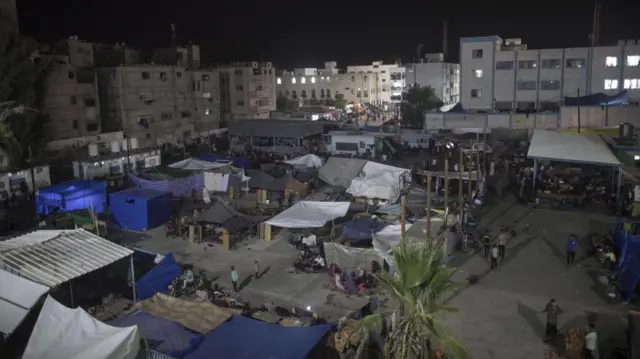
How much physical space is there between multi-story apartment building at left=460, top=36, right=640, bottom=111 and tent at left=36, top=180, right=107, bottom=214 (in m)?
38.0

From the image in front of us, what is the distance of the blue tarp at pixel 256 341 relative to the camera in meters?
10.3

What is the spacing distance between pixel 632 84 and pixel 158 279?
47.6 m

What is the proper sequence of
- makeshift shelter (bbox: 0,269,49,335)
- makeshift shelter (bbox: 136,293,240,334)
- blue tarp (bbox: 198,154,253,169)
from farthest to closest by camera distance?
blue tarp (bbox: 198,154,253,169)
makeshift shelter (bbox: 136,293,240,334)
makeshift shelter (bbox: 0,269,49,335)

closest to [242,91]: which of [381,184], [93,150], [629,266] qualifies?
[93,150]

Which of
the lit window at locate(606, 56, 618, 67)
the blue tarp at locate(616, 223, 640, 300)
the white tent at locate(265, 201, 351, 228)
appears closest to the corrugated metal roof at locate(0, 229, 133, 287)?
the white tent at locate(265, 201, 351, 228)

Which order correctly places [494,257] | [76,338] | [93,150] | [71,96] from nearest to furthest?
[76,338], [494,257], [93,150], [71,96]

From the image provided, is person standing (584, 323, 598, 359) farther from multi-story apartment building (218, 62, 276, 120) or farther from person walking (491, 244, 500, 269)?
multi-story apartment building (218, 62, 276, 120)

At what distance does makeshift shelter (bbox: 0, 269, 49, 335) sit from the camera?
1190 centimetres

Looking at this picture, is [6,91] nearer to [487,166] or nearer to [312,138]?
→ [312,138]

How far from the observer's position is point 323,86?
A: 93.2 meters

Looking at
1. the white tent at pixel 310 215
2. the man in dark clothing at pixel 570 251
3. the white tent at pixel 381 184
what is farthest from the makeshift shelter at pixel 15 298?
the white tent at pixel 381 184

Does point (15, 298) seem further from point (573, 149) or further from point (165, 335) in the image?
point (573, 149)

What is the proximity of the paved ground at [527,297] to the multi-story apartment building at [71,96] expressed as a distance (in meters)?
34.6

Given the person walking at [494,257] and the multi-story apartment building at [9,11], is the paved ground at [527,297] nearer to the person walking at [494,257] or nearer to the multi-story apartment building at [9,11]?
the person walking at [494,257]
